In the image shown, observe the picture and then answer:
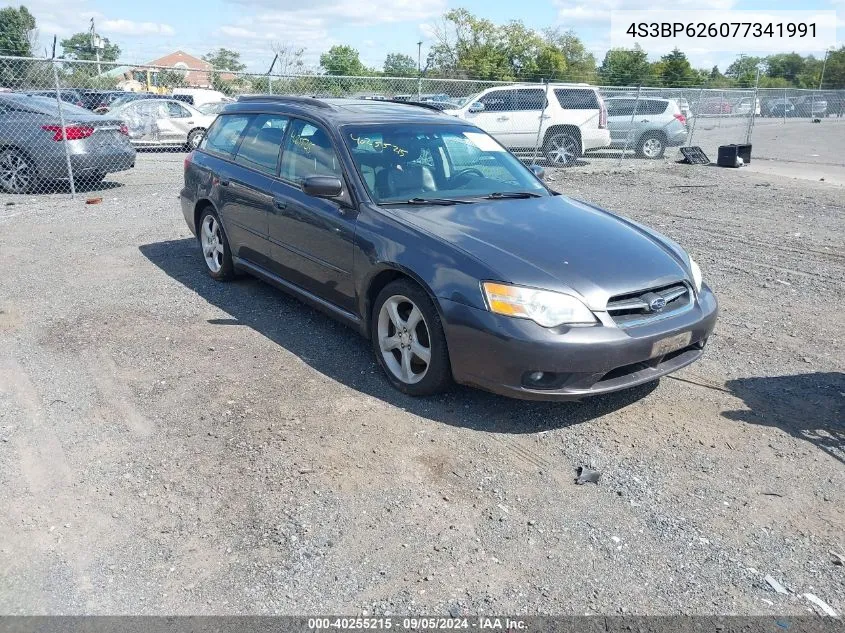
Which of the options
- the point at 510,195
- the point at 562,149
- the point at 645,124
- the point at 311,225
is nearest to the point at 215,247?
the point at 311,225

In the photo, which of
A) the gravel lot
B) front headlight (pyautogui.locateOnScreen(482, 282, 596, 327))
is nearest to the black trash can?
the gravel lot

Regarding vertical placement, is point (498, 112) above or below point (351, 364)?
above

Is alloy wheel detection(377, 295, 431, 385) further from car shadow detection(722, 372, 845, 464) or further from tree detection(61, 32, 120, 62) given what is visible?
tree detection(61, 32, 120, 62)

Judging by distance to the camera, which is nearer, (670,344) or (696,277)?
(670,344)

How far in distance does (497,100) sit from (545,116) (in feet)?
3.70

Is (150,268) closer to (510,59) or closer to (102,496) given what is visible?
(102,496)

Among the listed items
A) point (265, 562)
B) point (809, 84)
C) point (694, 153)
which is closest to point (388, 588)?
point (265, 562)

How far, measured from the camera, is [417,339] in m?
4.37

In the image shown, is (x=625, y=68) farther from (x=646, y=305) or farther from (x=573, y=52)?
(x=646, y=305)

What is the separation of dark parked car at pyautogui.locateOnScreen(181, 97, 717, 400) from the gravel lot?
0.36m

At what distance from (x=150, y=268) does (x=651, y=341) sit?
5204 millimetres

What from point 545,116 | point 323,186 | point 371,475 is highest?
point 545,116

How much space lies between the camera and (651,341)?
3.97m

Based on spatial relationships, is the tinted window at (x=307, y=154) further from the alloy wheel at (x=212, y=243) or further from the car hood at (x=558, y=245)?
the alloy wheel at (x=212, y=243)
